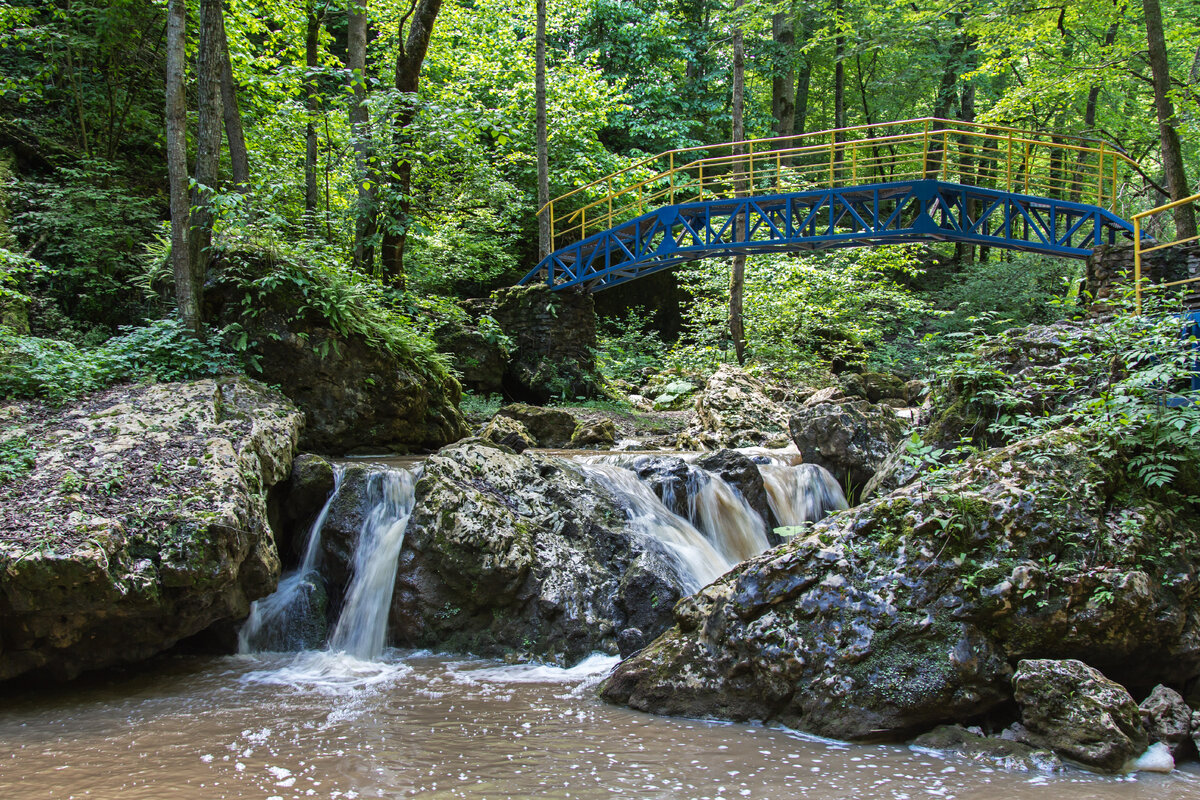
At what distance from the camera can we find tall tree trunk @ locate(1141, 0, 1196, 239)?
13.1m

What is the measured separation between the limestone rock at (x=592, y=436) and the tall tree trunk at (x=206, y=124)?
582 centimetres

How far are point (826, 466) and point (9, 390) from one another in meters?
9.18

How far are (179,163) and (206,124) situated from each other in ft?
2.30

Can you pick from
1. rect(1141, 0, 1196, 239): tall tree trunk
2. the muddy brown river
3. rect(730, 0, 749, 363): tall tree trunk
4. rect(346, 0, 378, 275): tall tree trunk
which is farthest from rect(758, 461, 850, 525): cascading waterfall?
rect(730, 0, 749, 363): tall tree trunk

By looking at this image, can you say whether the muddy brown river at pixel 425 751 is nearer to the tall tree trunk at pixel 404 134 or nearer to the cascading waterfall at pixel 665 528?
the cascading waterfall at pixel 665 528

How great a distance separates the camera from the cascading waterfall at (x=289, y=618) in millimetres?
6852

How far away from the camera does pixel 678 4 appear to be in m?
29.8

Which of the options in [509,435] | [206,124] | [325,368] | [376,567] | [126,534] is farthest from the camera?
[509,435]

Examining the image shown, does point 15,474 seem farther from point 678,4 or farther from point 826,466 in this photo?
point 678,4

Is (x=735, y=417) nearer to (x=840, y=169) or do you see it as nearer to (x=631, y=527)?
(x=631, y=527)

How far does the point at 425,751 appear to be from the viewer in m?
4.44

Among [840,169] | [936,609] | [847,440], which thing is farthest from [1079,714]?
[840,169]

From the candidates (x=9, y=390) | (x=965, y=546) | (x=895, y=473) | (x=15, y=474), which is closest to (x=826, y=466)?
(x=895, y=473)

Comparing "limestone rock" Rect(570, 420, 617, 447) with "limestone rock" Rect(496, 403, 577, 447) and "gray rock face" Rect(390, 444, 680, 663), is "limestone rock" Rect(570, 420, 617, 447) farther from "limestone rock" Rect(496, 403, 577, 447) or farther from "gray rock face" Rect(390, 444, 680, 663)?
"gray rock face" Rect(390, 444, 680, 663)
